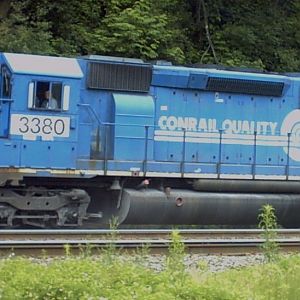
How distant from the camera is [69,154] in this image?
1241 cm

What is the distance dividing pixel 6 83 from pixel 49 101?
0.82 meters

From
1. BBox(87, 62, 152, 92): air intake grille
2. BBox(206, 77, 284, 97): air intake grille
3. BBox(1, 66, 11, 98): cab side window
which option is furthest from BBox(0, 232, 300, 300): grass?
BBox(206, 77, 284, 97): air intake grille

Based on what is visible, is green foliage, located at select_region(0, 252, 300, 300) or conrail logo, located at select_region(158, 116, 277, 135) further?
conrail logo, located at select_region(158, 116, 277, 135)

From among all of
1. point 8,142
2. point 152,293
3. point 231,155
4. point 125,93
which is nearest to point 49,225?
point 8,142

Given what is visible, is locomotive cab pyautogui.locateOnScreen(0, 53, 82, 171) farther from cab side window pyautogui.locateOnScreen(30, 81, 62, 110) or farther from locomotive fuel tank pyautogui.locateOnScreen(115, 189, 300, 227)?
locomotive fuel tank pyautogui.locateOnScreen(115, 189, 300, 227)

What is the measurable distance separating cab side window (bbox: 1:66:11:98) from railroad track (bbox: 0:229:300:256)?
2.66m

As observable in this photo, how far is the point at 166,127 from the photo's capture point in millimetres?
13648

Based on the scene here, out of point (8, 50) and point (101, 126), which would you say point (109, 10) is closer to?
point (8, 50)

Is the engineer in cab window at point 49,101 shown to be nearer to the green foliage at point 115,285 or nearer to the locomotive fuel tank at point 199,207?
the locomotive fuel tank at point 199,207

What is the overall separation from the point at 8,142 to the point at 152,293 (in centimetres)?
739

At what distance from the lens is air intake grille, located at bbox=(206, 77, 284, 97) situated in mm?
14117

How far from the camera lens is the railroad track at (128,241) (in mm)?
9492

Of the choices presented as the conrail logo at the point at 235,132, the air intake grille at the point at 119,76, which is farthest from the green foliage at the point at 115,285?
the conrail logo at the point at 235,132

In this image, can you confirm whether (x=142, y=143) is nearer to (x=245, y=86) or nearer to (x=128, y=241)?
(x=245, y=86)
